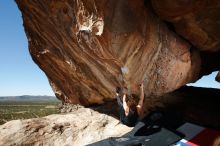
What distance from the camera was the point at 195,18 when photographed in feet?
18.4

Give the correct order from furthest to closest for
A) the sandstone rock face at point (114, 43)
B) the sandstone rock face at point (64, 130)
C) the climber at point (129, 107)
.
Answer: the sandstone rock face at point (64, 130) < the climber at point (129, 107) < the sandstone rock face at point (114, 43)

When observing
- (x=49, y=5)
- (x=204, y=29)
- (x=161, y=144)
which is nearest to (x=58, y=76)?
(x=49, y=5)

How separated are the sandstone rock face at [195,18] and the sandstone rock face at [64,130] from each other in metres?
3.32

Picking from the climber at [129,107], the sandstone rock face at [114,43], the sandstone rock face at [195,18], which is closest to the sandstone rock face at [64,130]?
the climber at [129,107]

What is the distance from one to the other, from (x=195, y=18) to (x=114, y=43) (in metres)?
1.68

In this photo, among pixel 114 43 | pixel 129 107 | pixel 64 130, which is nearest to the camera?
pixel 114 43

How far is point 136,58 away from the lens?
20.7ft

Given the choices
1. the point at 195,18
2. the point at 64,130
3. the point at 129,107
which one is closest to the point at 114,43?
the point at 195,18

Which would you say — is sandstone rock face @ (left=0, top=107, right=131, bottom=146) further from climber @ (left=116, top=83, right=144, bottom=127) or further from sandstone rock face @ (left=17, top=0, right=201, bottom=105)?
sandstone rock face @ (left=17, top=0, right=201, bottom=105)

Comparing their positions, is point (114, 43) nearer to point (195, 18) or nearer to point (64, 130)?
point (195, 18)

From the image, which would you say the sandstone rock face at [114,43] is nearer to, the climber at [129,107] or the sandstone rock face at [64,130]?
the climber at [129,107]

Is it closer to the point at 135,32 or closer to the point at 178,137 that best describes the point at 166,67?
the point at 135,32

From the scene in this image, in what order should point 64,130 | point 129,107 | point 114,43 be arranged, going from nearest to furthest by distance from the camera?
point 114,43 < point 129,107 < point 64,130

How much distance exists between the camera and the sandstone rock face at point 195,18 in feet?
17.2
